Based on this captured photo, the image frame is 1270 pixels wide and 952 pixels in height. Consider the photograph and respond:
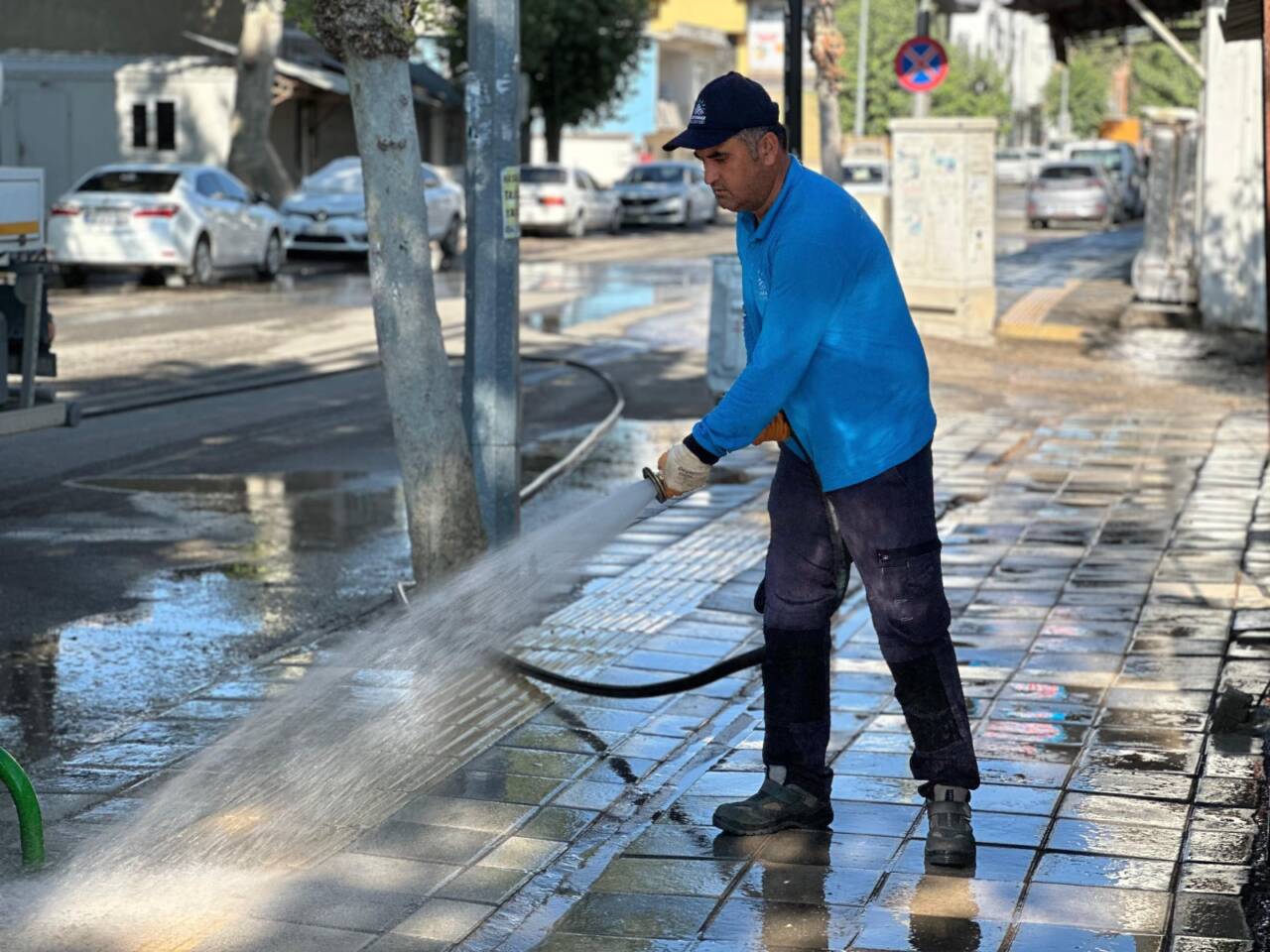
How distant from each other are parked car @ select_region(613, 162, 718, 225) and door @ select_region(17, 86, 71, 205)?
38.4 ft

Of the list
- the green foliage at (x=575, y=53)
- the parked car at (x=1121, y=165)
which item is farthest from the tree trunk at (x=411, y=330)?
the parked car at (x=1121, y=165)

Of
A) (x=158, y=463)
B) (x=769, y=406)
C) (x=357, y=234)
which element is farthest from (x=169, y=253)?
(x=769, y=406)

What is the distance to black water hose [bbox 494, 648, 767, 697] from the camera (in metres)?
6.16

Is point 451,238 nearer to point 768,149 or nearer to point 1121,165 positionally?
point 1121,165

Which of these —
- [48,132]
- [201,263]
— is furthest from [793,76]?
[48,132]

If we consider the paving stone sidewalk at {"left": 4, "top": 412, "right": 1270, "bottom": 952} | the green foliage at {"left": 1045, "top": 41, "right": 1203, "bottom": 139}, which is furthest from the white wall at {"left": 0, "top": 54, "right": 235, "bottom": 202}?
the green foliage at {"left": 1045, "top": 41, "right": 1203, "bottom": 139}

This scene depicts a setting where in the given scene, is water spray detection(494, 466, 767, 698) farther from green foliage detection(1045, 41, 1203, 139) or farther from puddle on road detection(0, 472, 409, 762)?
green foliage detection(1045, 41, 1203, 139)

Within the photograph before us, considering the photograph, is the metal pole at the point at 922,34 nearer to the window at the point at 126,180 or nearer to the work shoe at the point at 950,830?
the window at the point at 126,180

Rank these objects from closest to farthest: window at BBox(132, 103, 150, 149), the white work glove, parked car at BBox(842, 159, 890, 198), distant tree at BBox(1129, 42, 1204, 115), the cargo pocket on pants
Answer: the white work glove → the cargo pocket on pants → window at BBox(132, 103, 150, 149) → parked car at BBox(842, 159, 890, 198) → distant tree at BBox(1129, 42, 1204, 115)

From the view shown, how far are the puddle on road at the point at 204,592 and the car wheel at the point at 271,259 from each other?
15430mm

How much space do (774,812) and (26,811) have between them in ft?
6.04

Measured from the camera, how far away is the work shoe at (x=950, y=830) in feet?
15.6

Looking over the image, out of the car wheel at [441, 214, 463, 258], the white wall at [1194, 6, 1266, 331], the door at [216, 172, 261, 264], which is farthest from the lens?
the car wheel at [441, 214, 463, 258]

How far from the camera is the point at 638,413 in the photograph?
1388 cm
